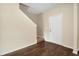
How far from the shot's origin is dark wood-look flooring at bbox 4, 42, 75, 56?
1115 mm

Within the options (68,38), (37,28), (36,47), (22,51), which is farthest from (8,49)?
(68,38)

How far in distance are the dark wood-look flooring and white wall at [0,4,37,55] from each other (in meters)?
0.08

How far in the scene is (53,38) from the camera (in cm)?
127

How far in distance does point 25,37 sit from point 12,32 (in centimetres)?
19

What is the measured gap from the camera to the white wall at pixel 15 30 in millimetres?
1185

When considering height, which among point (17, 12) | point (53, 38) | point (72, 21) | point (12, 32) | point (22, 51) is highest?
point (17, 12)

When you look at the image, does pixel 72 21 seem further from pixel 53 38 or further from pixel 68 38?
pixel 53 38

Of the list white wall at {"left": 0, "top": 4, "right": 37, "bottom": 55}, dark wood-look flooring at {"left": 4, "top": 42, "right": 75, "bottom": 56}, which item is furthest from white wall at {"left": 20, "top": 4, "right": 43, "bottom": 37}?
dark wood-look flooring at {"left": 4, "top": 42, "right": 75, "bottom": 56}

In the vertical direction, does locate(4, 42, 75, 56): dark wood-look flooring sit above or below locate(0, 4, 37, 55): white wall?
below

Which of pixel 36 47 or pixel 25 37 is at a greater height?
pixel 25 37

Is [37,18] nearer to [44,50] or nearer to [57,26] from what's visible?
[57,26]

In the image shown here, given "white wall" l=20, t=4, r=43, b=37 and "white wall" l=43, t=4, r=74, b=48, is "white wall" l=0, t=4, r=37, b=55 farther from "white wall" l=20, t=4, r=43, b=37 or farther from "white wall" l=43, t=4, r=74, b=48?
"white wall" l=43, t=4, r=74, b=48

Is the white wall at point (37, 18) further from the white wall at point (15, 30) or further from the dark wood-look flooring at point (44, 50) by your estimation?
the dark wood-look flooring at point (44, 50)

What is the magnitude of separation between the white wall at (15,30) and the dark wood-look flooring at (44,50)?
0.26 ft
